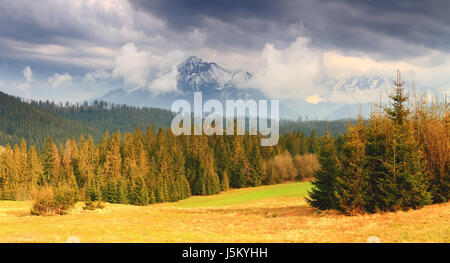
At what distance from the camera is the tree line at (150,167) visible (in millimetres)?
81125

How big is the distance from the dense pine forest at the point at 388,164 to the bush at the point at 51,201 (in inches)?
1064

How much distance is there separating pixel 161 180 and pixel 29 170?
1508 inches

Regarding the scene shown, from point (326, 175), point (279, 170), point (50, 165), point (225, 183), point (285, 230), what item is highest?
point (326, 175)

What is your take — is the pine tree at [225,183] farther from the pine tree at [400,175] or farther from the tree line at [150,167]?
the pine tree at [400,175]

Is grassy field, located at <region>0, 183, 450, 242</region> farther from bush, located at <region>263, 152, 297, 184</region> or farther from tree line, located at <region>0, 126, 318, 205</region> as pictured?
bush, located at <region>263, 152, 297, 184</region>

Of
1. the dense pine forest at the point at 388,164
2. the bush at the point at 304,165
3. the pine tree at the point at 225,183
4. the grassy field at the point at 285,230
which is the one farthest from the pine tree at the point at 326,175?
the bush at the point at 304,165

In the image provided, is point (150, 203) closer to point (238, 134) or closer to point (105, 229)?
point (238, 134)

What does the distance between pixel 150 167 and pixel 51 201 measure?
188 feet

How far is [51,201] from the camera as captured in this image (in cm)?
3519

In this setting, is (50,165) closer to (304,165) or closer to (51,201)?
(51,201)

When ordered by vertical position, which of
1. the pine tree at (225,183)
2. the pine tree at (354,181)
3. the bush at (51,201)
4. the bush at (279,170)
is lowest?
the pine tree at (225,183)

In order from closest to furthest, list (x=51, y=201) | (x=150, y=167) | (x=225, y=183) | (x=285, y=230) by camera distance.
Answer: (x=285, y=230) → (x=51, y=201) → (x=150, y=167) → (x=225, y=183)

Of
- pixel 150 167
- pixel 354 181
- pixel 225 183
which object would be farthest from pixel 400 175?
pixel 150 167

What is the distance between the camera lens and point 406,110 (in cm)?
3331
